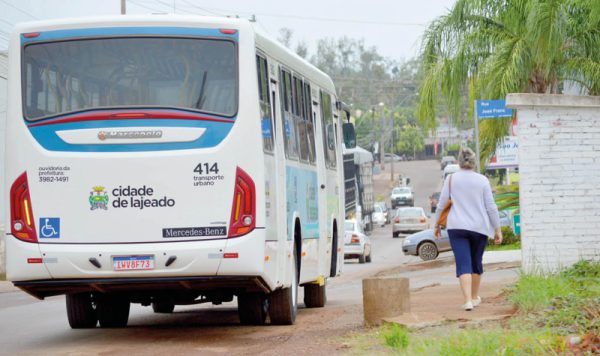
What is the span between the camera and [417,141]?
6521 inches

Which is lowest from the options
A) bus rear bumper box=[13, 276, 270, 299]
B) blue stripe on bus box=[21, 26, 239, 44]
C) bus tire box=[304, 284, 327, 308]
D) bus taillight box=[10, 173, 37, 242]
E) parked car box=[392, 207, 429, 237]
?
parked car box=[392, 207, 429, 237]

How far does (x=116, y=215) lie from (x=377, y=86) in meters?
166

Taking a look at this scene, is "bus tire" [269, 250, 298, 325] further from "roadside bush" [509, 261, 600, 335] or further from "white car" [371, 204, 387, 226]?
"white car" [371, 204, 387, 226]

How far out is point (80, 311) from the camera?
45.0 ft

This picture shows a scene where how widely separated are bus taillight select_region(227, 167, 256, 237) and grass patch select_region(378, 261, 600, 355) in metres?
1.61

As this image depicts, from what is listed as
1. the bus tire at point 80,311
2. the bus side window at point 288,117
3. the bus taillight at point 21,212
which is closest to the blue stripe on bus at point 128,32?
the bus taillight at point 21,212

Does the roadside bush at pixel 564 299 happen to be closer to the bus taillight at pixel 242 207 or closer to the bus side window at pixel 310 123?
the bus taillight at pixel 242 207

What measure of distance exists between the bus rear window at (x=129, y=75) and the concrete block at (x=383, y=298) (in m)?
2.34

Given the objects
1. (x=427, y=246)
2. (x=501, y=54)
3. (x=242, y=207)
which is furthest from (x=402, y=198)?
(x=242, y=207)

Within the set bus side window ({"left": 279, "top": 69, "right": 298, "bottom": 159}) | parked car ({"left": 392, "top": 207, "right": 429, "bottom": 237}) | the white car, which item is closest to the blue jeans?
bus side window ({"left": 279, "top": 69, "right": 298, "bottom": 159})

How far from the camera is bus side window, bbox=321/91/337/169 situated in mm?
17189

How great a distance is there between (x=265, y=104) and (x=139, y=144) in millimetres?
1447

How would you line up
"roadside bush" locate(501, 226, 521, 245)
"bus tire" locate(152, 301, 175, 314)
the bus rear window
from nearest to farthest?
1. the bus rear window
2. "bus tire" locate(152, 301, 175, 314)
3. "roadside bush" locate(501, 226, 521, 245)

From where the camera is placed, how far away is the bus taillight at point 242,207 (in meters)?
11.5
